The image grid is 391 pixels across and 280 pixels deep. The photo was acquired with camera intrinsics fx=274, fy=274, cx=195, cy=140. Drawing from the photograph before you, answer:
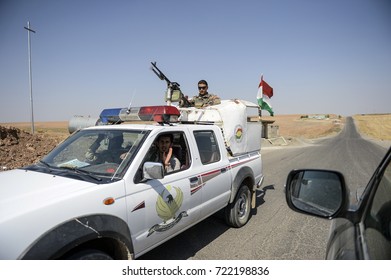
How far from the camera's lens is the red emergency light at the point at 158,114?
3.70 metres

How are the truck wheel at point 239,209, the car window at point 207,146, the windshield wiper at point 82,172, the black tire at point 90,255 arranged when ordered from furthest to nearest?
the truck wheel at point 239,209, the car window at point 207,146, the windshield wiper at point 82,172, the black tire at point 90,255

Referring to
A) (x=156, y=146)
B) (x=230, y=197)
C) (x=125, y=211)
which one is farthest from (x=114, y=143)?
(x=230, y=197)

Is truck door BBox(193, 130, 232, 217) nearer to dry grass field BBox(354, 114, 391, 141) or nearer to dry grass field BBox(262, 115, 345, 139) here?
dry grass field BBox(262, 115, 345, 139)

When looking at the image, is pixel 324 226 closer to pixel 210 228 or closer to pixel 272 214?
pixel 272 214

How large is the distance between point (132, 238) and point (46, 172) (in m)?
1.26

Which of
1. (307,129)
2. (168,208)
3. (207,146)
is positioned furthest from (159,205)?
(307,129)

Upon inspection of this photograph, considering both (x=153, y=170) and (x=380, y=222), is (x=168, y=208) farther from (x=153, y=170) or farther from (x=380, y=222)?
(x=380, y=222)

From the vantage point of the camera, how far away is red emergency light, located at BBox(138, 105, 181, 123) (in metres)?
3.70

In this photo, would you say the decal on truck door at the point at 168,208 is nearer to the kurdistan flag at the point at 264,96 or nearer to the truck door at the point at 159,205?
the truck door at the point at 159,205

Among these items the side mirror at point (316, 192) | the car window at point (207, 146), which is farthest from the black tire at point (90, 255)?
the car window at point (207, 146)

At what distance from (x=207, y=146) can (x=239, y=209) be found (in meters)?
1.56

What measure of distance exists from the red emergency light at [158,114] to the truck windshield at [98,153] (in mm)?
365
